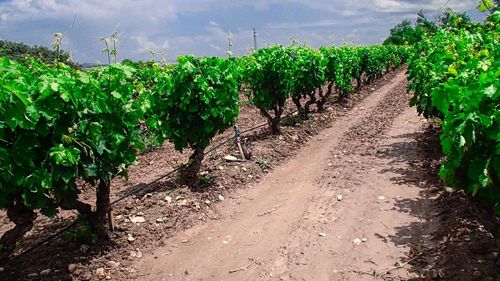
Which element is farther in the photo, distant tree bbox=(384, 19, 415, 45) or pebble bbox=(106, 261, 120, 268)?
distant tree bbox=(384, 19, 415, 45)

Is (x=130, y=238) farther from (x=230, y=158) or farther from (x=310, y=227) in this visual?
(x=230, y=158)

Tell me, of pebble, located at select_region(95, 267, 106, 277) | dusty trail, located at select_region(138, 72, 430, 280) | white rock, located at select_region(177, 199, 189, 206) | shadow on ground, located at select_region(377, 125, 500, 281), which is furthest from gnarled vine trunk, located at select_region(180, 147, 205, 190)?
shadow on ground, located at select_region(377, 125, 500, 281)

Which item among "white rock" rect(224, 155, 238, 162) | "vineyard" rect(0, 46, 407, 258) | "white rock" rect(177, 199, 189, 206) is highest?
"vineyard" rect(0, 46, 407, 258)

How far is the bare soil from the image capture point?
5.01 m

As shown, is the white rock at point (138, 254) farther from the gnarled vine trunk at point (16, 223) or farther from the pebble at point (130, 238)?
the gnarled vine trunk at point (16, 223)

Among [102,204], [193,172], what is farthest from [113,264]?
[193,172]

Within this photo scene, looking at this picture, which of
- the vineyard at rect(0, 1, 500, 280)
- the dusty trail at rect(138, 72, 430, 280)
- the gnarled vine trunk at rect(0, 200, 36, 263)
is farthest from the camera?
the dusty trail at rect(138, 72, 430, 280)

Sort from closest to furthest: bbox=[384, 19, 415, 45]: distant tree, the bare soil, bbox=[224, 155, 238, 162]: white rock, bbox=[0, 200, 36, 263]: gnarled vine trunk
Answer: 1. bbox=[0, 200, 36, 263]: gnarled vine trunk
2. the bare soil
3. bbox=[224, 155, 238, 162]: white rock
4. bbox=[384, 19, 415, 45]: distant tree

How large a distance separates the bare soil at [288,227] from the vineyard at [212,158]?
0.04 m

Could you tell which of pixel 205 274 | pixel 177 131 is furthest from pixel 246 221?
pixel 177 131

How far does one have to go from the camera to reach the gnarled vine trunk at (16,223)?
4773 mm

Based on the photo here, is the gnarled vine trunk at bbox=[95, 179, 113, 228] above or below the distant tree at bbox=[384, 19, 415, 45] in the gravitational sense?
below

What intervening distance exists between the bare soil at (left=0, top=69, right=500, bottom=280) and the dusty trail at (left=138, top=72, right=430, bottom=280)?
0.06 ft

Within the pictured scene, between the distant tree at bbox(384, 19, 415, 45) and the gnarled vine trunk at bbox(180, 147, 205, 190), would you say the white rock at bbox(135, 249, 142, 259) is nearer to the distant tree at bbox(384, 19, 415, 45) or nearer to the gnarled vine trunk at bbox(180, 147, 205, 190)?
the gnarled vine trunk at bbox(180, 147, 205, 190)
